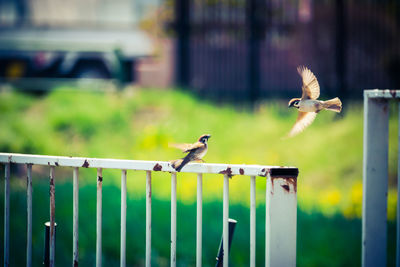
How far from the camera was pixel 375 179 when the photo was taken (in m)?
2.08

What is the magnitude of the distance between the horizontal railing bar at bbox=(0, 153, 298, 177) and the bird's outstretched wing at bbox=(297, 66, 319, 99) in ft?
0.89

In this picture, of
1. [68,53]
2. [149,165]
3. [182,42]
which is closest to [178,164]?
[149,165]

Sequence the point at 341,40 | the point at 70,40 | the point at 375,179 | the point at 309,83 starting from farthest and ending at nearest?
the point at 70,40 → the point at 341,40 → the point at 375,179 → the point at 309,83

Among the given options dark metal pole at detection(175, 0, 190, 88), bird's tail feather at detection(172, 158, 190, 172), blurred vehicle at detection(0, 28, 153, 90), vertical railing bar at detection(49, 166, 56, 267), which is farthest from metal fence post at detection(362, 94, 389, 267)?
blurred vehicle at detection(0, 28, 153, 90)

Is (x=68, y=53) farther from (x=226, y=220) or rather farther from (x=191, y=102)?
(x=226, y=220)

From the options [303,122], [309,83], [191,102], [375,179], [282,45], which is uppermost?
[282,45]

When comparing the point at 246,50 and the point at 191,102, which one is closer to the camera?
the point at 191,102

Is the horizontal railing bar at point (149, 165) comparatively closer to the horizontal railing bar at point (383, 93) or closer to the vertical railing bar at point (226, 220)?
the vertical railing bar at point (226, 220)

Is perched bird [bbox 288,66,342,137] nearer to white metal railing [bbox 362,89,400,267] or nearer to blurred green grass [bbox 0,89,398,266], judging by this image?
white metal railing [bbox 362,89,400,267]

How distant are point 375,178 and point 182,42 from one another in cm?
614

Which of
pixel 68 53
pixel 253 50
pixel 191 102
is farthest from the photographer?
pixel 68 53

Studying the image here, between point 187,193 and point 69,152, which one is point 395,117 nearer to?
point 187,193

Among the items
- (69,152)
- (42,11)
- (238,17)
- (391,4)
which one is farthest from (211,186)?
(42,11)

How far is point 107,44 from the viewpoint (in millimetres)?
8852
